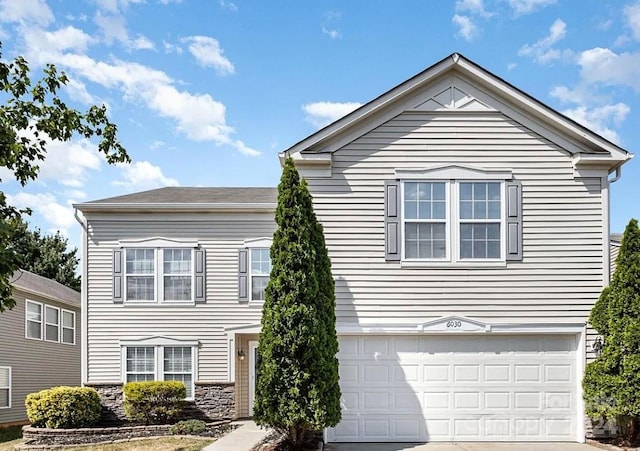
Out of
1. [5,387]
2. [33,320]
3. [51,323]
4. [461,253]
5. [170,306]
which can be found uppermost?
[461,253]

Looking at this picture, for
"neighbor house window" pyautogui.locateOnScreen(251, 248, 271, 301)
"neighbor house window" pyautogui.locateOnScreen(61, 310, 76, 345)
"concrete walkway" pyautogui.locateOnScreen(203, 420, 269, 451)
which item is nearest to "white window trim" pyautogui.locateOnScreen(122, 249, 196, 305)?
"neighbor house window" pyautogui.locateOnScreen(251, 248, 271, 301)

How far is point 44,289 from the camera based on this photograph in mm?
21062

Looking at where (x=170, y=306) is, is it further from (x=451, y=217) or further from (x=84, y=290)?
(x=451, y=217)

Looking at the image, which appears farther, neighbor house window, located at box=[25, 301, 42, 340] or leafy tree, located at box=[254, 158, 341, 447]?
neighbor house window, located at box=[25, 301, 42, 340]

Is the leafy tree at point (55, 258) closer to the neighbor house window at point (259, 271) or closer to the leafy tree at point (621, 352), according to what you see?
the neighbor house window at point (259, 271)

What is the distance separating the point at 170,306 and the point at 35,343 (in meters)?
6.83

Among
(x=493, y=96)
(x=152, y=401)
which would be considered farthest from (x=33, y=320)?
(x=493, y=96)

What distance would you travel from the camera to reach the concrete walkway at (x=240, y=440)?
1055cm

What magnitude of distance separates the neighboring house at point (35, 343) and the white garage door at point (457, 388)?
423 inches

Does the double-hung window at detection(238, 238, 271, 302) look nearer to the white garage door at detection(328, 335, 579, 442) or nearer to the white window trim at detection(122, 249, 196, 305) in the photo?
the white window trim at detection(122, 249, 196, 305)

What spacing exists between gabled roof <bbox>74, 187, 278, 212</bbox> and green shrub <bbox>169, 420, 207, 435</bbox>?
515 centimetres

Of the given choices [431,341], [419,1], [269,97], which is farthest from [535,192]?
[269,97]

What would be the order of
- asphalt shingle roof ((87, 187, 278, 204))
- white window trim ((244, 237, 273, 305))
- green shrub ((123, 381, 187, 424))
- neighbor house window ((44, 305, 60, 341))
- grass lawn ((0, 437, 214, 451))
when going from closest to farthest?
grass lawn ((0, 437, 214, 451)) < green shrub ((123, 381, 187, 424)) < white window trim ((244, 237, 273, 305)) < asphalt shingle roof ((87, 187, 278, 204)) < neighbor house window ((44, 305, 60, 341))

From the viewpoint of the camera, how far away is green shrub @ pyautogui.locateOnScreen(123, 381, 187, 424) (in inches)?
603
